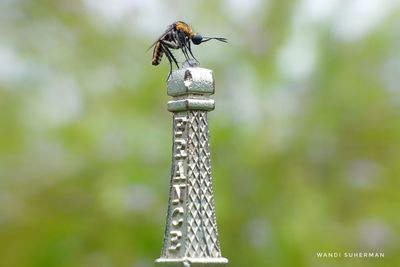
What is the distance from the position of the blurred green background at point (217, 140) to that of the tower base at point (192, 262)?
723cm

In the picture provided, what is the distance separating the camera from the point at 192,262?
3.91m

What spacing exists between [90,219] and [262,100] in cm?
217

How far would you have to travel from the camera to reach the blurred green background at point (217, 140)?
11.5m

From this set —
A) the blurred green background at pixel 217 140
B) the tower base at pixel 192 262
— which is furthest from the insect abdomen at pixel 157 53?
the blurred green background at pixel 217 140

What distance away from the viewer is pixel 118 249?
37.6 ft

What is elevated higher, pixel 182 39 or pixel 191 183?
pixel 182 39

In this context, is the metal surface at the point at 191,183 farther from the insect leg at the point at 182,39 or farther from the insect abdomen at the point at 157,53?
the insect abdomen at the point at 157,53

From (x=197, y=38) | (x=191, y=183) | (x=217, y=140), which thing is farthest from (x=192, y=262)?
(x=217, y=140)

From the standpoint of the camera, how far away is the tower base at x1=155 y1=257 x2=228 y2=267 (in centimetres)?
391

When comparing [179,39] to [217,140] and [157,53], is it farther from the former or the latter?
[217,140]

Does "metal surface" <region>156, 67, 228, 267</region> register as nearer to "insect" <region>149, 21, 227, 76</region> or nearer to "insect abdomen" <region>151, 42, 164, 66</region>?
"insect" <region>149, 21, 227, 76</region>

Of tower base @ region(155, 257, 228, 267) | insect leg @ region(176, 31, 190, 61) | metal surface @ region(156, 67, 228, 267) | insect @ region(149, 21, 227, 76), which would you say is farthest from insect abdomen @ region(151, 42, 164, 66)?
tower base @ region(155, 257, 228, 267)

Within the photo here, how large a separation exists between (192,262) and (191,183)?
28cm

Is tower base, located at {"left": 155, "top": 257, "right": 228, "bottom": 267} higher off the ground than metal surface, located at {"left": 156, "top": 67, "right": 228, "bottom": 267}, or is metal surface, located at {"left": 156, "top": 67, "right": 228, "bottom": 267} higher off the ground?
metal surface, located at {"left": 156, "top": 67, "right": 228, "bottom": 267}
